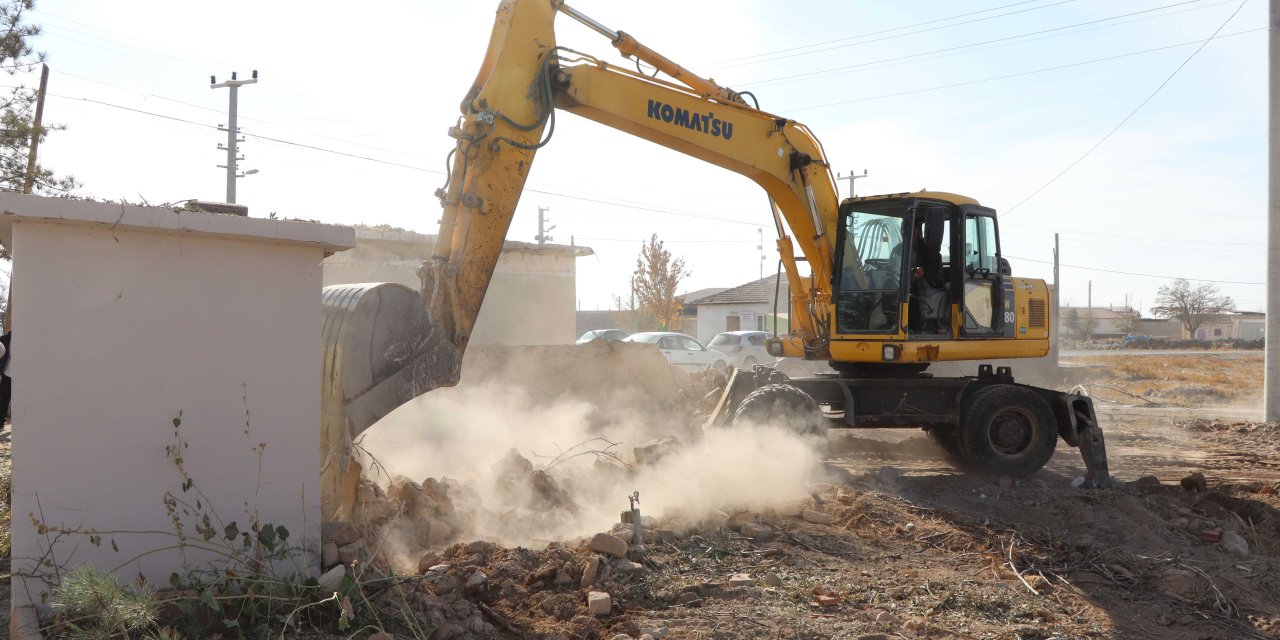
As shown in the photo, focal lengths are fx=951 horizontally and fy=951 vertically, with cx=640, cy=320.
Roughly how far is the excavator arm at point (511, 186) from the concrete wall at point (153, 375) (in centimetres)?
109

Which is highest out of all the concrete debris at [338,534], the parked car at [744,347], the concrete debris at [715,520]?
the parked car at [744,347]

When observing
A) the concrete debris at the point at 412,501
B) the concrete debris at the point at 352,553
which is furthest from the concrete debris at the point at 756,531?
the concrete debris at the point at 352,553

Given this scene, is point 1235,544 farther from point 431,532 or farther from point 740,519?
point 431,532

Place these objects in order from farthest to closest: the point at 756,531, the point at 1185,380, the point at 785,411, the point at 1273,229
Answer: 1. the point at 1185,380
2. the point at 1273,229
3. the point at 785,411
4. the point at 756,531

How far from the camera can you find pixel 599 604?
17.4ft

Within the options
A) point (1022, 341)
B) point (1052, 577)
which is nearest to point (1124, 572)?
point (1052, 577)

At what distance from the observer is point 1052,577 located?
657cm

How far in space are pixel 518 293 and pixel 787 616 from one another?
16.5 meters

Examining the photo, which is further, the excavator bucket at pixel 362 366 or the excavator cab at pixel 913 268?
the excavator cab at pixel 913 268

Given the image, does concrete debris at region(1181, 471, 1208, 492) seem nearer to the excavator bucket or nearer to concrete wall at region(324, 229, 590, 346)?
the excavator bucket

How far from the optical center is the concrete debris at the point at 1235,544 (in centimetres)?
750

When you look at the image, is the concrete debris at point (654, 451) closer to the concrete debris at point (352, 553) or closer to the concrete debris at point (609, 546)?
the concrete debris at point (609, 546)

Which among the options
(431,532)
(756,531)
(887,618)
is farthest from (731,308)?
(887,618)

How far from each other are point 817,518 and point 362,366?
391cm
